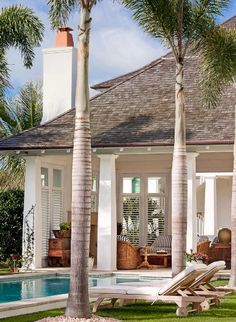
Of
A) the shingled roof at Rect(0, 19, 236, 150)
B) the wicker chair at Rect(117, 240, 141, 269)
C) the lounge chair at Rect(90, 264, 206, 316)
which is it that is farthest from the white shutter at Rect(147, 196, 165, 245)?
the lounge chair at Rect(90, 264, 206, 316)

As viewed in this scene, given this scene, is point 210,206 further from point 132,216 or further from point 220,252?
point 220,252

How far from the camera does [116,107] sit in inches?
984

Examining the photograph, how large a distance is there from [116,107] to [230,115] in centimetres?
392

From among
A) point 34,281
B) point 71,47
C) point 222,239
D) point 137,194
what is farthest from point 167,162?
point 34,281

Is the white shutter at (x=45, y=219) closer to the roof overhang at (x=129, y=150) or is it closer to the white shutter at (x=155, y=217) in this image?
the roof overhang at (x=129, y=150)

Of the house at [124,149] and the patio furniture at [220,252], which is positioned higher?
the house at [124,149]

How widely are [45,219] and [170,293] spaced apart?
12.5 m

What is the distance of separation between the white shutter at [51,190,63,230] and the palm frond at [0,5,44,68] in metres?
4.84

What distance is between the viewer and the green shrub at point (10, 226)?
989 inches

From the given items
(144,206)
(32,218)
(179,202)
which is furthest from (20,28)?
(179,202)

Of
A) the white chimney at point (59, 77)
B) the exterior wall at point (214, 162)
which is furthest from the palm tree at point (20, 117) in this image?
the exterior wall at point (214, 162)

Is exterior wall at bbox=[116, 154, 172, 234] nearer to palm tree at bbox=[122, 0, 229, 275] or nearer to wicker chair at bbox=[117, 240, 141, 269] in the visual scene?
wicker chair at bbox=[117, 240, 141, 269]

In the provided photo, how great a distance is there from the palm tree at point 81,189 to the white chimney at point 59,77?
50.9ft

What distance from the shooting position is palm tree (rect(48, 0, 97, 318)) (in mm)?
11453
